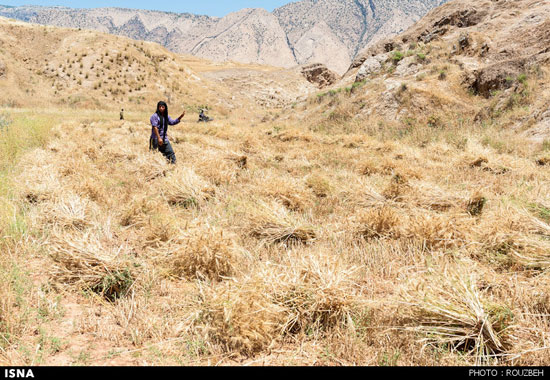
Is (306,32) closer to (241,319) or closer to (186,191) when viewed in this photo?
(186,191)

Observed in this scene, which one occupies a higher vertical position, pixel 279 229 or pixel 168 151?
pixel 168 151

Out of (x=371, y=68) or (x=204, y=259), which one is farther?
(x=371, y=68)

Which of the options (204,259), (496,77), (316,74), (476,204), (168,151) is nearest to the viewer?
(204,259)

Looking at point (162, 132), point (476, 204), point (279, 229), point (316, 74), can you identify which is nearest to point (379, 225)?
point (279, 229)

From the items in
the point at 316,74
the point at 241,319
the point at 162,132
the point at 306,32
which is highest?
the point at 306,32

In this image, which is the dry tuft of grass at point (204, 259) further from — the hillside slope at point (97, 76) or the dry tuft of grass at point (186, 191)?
the hillside slope at point (97, 76)

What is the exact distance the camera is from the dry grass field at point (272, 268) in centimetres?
195

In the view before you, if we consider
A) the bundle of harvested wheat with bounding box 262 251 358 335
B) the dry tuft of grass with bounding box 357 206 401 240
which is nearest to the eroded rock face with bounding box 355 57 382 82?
the dry tuft of grass with bounding box 357 206 401 240

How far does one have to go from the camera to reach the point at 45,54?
34.8 m

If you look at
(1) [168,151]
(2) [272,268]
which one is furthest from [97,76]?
(2) [272,268]

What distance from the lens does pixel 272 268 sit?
273 cm

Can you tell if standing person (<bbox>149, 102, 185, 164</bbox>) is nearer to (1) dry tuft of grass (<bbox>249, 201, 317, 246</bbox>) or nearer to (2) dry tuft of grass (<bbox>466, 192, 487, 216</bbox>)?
(1) dry tuft of grass (<bbox>249, 201, 317, 246</bbox>)

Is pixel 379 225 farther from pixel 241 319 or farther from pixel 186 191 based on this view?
pixel 186 191

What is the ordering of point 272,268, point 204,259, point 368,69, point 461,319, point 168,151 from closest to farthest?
point 461,319 → point 272,268 → point 204,259 → point 168,151 → point 368,69
